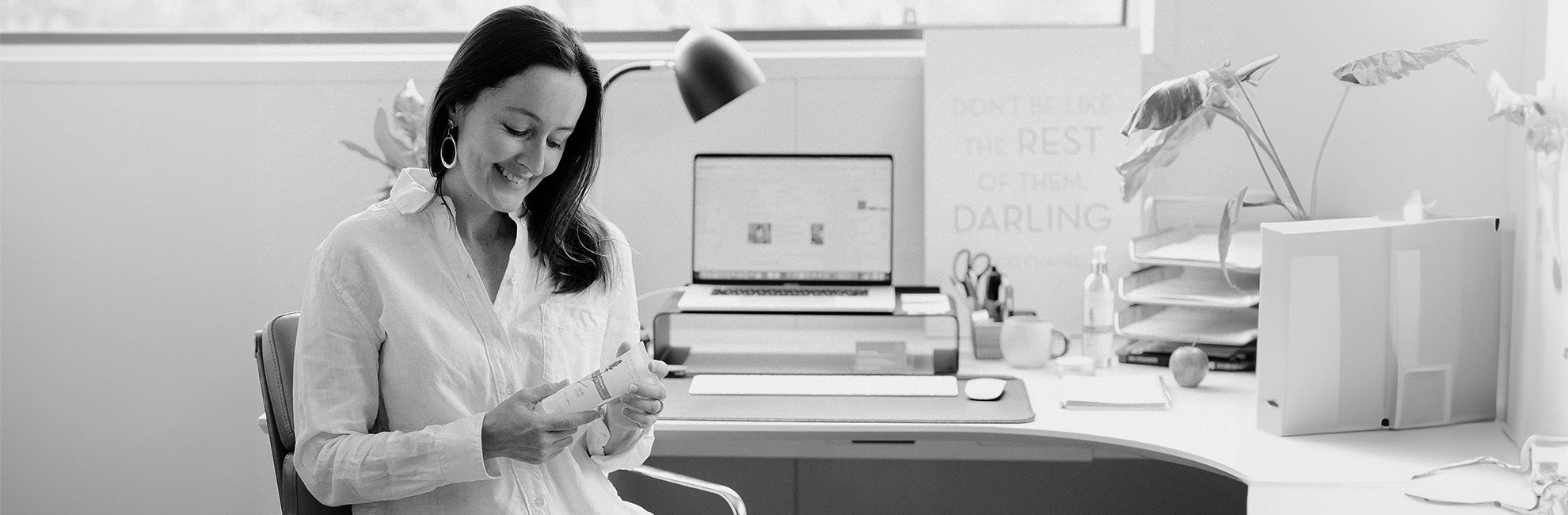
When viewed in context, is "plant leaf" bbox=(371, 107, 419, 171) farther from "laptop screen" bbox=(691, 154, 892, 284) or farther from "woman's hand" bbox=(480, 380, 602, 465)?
"woman's hand" bbox=(480, 380, 602, 465)

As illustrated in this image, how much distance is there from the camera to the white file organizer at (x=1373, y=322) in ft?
5.53

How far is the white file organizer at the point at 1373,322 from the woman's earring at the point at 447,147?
1.08 metres

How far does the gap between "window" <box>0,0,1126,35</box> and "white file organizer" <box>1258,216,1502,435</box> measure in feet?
3.00

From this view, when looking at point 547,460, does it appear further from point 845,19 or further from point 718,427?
point 845,19

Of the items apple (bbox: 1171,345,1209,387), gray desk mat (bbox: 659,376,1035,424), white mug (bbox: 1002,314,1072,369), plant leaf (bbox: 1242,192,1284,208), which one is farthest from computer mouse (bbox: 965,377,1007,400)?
plant leaf (bbox: 1242,192,1284,208)

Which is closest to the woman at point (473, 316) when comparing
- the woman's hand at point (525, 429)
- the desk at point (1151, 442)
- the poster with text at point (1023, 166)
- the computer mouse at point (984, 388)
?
the woman's hand at point (525, 429)

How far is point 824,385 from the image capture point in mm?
1993

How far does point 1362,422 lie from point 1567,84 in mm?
513

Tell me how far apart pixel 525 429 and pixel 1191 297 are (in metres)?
1.35

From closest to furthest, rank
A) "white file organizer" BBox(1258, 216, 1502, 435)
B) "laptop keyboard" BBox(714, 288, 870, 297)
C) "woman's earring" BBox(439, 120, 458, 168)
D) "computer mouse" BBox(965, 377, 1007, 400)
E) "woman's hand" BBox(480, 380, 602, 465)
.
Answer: "woman's hand" BBox(480, 380, 602, 465), "woman's earring" BBox(439, 120, 458, 168), "white file organizer" BBox(1258, 216, 1502, 435), "computer mouse" BBox(965, 377, 1007, 400), "laptop keyboard" BBox(714, 288, 870, 297)

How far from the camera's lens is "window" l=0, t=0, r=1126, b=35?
253 centimetres

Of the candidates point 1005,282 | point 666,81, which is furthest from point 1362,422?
point 666,81

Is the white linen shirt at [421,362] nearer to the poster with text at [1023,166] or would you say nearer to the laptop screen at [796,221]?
the laptop screen at [796,221]

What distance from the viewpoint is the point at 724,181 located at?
7.55ft
